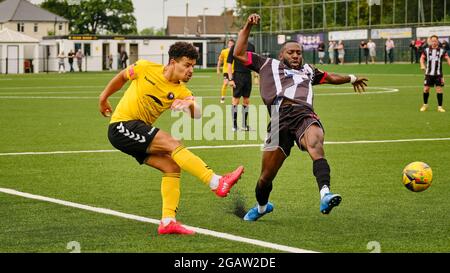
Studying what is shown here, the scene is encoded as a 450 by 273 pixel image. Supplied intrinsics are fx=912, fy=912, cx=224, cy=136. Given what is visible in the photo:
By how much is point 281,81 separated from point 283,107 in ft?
0.99

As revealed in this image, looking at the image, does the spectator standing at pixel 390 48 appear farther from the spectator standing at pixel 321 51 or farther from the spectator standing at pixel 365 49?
the spectator standing at pixel 321 51

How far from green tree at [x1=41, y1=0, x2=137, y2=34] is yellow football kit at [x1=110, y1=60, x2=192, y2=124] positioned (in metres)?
143

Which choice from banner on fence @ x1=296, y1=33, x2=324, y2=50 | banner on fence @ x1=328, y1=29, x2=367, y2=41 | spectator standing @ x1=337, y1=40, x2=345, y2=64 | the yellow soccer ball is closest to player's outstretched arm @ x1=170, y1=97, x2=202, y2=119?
the yellow soccer ball

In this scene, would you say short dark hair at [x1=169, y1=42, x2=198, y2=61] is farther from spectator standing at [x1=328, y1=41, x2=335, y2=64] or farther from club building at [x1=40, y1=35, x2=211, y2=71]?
club building at [x1=40, y1=35, x2=211, y2=71]

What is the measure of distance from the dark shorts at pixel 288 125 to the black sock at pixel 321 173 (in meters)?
0.48

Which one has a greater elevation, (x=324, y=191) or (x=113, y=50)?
(x=113, y=50)

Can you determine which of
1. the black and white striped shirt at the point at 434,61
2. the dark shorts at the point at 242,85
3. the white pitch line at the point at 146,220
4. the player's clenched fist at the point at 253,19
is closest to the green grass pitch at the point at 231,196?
the white pitch line at the point at 146,220

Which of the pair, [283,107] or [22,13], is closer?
[283,107]

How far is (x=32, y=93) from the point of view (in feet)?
130

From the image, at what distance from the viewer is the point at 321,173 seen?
29.2ft

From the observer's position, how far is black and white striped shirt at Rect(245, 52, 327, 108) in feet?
31.8

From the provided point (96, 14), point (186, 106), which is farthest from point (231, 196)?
point (96, 14)

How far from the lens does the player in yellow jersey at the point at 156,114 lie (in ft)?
29.2

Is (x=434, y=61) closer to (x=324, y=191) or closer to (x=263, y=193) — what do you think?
(x=263, y=193)
